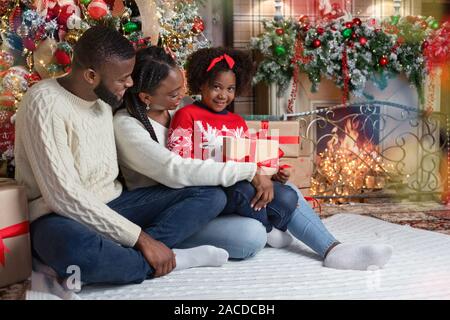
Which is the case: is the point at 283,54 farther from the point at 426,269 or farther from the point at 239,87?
the point at 426,269

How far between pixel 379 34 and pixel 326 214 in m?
1.21

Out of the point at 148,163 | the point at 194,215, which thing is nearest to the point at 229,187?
the point at 194,215

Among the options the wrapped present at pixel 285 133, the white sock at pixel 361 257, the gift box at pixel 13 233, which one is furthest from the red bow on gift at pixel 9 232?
the wrapped present at pixel 285 133

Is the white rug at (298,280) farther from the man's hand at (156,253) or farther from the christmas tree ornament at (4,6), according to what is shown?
the christmas tree ornament at (4,6)

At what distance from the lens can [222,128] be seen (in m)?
1.72

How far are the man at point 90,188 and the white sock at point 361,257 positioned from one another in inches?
14.7

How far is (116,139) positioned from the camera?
1.56m

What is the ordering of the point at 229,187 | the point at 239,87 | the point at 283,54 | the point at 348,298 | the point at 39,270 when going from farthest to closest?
the point at 283,54 < the point at 239,87 < the point at 229,187 < the point at 39,270 < the point at 348,298

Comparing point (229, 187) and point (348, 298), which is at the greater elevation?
point (229, 187)

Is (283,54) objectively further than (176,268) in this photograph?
Yes

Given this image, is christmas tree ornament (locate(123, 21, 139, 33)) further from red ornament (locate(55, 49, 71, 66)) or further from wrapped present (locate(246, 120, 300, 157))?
wrapped present (locate(246, 120, 300, 157))

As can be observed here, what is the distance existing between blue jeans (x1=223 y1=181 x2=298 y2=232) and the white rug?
0.40ft

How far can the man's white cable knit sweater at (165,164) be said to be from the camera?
1.49 m

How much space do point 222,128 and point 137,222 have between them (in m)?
0.39
